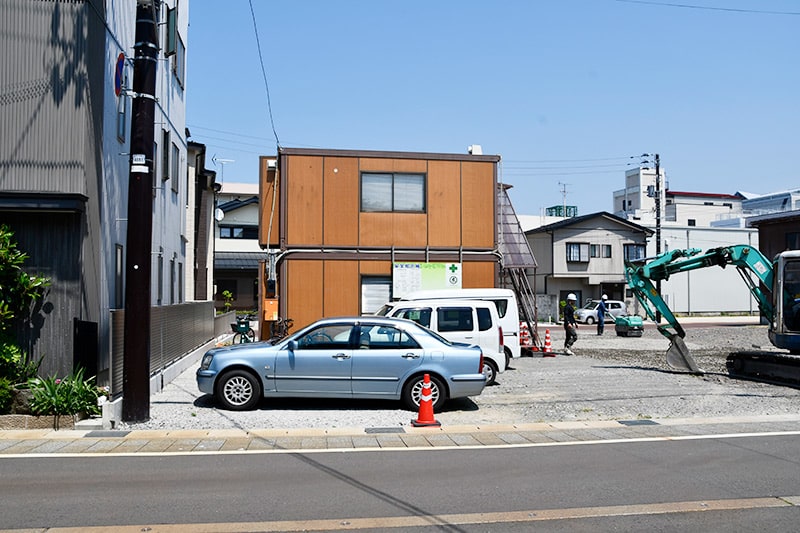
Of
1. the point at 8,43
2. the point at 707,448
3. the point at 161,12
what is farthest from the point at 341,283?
the point at 707,448

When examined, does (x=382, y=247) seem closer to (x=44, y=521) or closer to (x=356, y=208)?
(x=356, y=208)

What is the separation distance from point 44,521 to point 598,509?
5.09m

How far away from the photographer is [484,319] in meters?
16.4

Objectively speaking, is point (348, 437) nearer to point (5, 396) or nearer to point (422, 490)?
point (422, 490)

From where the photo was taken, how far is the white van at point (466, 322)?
53.2 ft

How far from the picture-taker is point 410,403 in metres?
12.7

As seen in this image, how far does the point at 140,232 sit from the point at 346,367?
3.98 metres

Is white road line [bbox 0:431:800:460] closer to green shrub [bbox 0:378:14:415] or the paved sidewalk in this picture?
the paved sidewalk

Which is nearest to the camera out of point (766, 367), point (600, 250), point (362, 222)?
point (766, 367)

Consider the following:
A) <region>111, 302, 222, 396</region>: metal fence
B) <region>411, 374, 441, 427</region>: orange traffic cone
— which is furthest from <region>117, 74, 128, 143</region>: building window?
<region>411, 374, 441, 427</region>: orange traffic cone

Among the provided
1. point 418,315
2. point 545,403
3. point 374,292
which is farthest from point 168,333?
point 545,403

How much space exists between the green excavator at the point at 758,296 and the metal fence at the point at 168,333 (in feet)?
39.6

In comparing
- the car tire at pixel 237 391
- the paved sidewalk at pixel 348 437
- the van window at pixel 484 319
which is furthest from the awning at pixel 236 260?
the paved sidewalk at pixel 348 437

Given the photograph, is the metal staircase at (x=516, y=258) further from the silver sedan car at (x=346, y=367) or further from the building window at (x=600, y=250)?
the building window at (x=600, y=250)
